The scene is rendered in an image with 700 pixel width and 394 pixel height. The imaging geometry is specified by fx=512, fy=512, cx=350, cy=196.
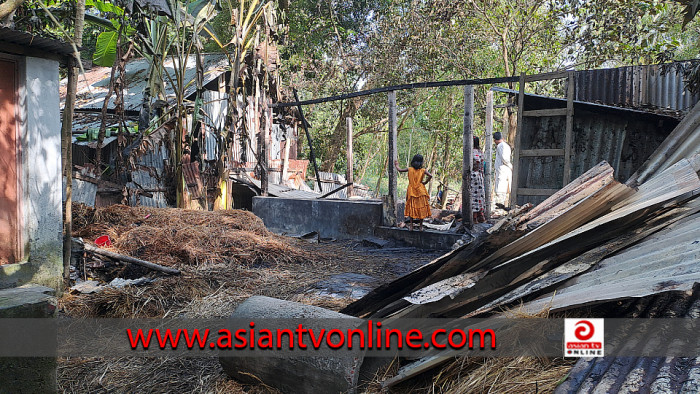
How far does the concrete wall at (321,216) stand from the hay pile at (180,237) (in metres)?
1.65

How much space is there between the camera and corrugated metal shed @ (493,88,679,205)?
7.60 meters

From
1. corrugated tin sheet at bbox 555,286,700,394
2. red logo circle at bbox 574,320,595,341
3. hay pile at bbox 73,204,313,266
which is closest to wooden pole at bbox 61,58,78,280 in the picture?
hay pile at bbox 73,204,313,266

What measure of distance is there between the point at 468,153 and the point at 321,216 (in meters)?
3.41

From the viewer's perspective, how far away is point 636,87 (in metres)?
7.82

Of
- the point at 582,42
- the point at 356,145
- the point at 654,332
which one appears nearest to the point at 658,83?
the point at 582,42

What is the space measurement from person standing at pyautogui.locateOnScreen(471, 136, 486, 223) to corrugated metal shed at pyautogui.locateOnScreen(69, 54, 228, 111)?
7.61 metres

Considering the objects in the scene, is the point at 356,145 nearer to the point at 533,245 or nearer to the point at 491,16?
the point at 491,16

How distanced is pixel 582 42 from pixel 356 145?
1243 centimetres

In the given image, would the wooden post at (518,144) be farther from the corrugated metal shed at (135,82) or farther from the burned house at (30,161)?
the corrugated metal shed at (135,82)

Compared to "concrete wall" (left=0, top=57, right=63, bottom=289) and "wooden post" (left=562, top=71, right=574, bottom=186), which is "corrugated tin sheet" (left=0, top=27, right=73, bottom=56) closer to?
"concrete wall" (left=0, top=57, right=63, bottom=289)

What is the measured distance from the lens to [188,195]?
35.8 feet

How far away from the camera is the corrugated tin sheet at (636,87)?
7512mm

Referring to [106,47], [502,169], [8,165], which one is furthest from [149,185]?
[502,169]

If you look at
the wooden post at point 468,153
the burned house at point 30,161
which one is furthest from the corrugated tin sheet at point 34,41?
the wooden post at point 468,153
